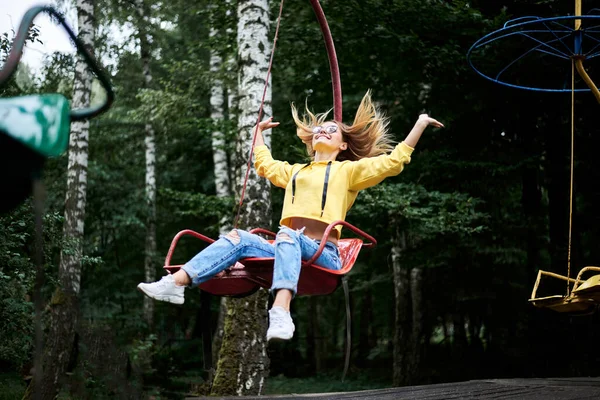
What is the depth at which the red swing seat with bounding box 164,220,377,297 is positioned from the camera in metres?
3.69

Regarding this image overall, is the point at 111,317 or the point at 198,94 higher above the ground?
the point at 198,94

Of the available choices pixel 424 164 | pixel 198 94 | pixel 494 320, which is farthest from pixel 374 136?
pixel 198 94

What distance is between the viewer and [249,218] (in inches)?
264

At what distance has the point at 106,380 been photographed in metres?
8.37

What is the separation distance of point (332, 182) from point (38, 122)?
275 centimetres

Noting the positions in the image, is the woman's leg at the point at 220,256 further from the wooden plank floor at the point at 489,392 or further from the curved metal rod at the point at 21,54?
the curved metal rod at the point at 21,54

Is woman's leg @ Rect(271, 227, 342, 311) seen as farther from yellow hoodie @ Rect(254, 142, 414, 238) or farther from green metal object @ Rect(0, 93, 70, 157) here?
green metal object @ Rect(0, 93, 70, 157)

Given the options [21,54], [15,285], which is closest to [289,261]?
[21,54]

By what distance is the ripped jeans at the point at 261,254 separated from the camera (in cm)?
355

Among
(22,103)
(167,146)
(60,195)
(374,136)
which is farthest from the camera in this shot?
(167,146)

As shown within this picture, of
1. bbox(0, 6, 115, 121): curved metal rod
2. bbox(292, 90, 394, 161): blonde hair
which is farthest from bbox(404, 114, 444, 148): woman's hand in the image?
bbox(0, 6, 115, 121): curved metal rod

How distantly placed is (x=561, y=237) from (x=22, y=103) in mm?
9608

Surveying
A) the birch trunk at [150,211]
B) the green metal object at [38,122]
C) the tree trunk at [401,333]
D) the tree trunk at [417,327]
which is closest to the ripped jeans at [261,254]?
the green metal object at [38,122]

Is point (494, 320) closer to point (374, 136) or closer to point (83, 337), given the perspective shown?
point (83, 337)
